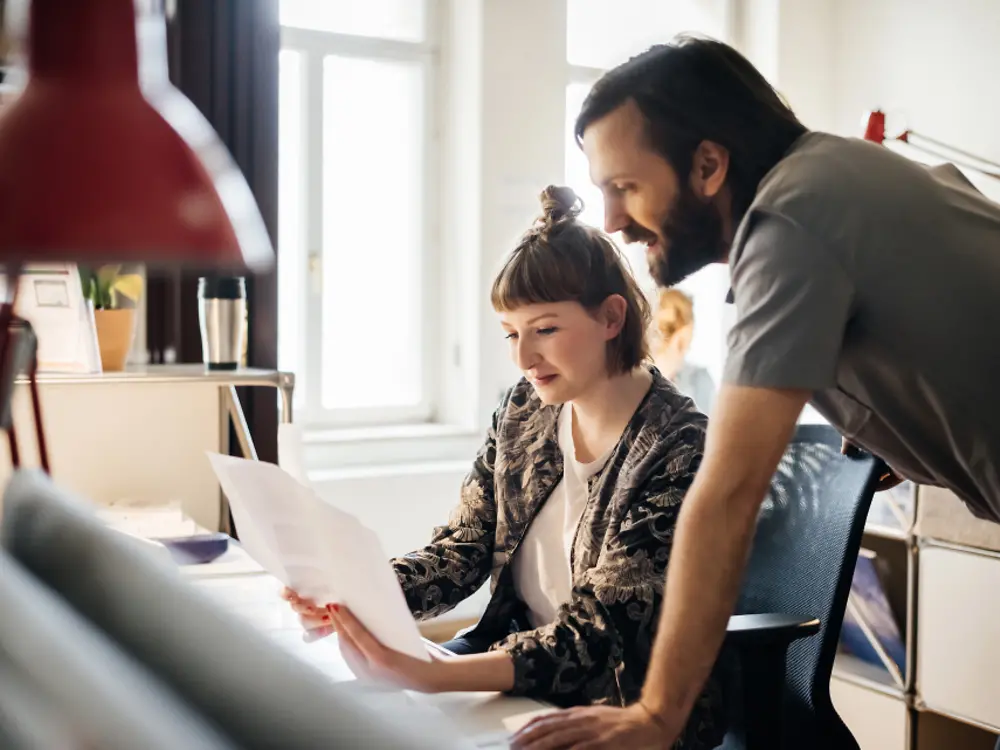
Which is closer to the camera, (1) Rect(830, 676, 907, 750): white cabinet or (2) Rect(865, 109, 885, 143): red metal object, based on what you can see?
(1) Rect(830, 676, 907, 750): white cabinet

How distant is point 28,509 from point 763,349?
2.43ft

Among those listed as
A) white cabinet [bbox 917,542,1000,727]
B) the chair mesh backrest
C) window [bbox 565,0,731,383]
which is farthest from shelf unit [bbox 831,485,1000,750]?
window [bbox 565,0,731,383]

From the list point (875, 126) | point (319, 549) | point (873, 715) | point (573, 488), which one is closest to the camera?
point (319, 549)

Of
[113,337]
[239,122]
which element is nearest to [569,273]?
[113,337]

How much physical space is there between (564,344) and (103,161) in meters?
1.22

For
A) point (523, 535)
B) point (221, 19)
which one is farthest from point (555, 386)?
point (221, 19)

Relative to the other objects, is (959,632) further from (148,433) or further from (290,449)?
(148,433)

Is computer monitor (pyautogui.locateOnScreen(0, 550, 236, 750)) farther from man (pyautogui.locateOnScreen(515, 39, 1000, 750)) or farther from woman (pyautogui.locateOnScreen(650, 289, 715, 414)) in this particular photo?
woman (pyautogui.locateOnScreen(650, 289, 715, 414))

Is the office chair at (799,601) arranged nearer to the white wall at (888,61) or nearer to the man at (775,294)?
the man at (775,294)

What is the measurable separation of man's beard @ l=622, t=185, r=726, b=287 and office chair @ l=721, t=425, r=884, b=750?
0.46m

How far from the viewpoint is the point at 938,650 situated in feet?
8.05

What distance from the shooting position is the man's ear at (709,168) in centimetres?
133

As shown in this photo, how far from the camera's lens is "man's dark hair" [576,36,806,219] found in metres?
1.32

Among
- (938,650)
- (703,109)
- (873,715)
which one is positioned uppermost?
(703,109)
